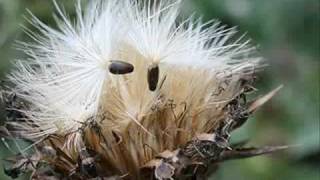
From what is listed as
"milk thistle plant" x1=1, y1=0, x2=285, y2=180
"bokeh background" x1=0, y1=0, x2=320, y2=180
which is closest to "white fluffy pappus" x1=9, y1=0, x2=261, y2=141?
"milk thistle plant" x1=1, y1=0, x2=285, y2=180

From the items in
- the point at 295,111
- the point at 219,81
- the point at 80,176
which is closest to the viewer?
the point at 80,176

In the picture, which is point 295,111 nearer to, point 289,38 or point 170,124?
point 289,38

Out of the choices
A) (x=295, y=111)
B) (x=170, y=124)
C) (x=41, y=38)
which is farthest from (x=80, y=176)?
(x=295, y=111)

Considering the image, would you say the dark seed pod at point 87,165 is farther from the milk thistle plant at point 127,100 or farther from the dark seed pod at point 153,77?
the dark seed pod at point 153,77

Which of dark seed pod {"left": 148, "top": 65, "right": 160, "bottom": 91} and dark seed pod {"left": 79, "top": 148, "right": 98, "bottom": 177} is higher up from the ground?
dark seed pod {"left": 148, "top": 65, "right": 160, "bottom": 91}

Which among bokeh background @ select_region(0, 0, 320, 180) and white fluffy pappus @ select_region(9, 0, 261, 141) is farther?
bokeh background @ select_region(0, 0, 320, 180)

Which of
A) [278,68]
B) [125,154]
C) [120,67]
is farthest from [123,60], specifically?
[278,68]

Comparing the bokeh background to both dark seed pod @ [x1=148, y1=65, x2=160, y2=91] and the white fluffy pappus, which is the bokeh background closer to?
the white fluffy pappus
